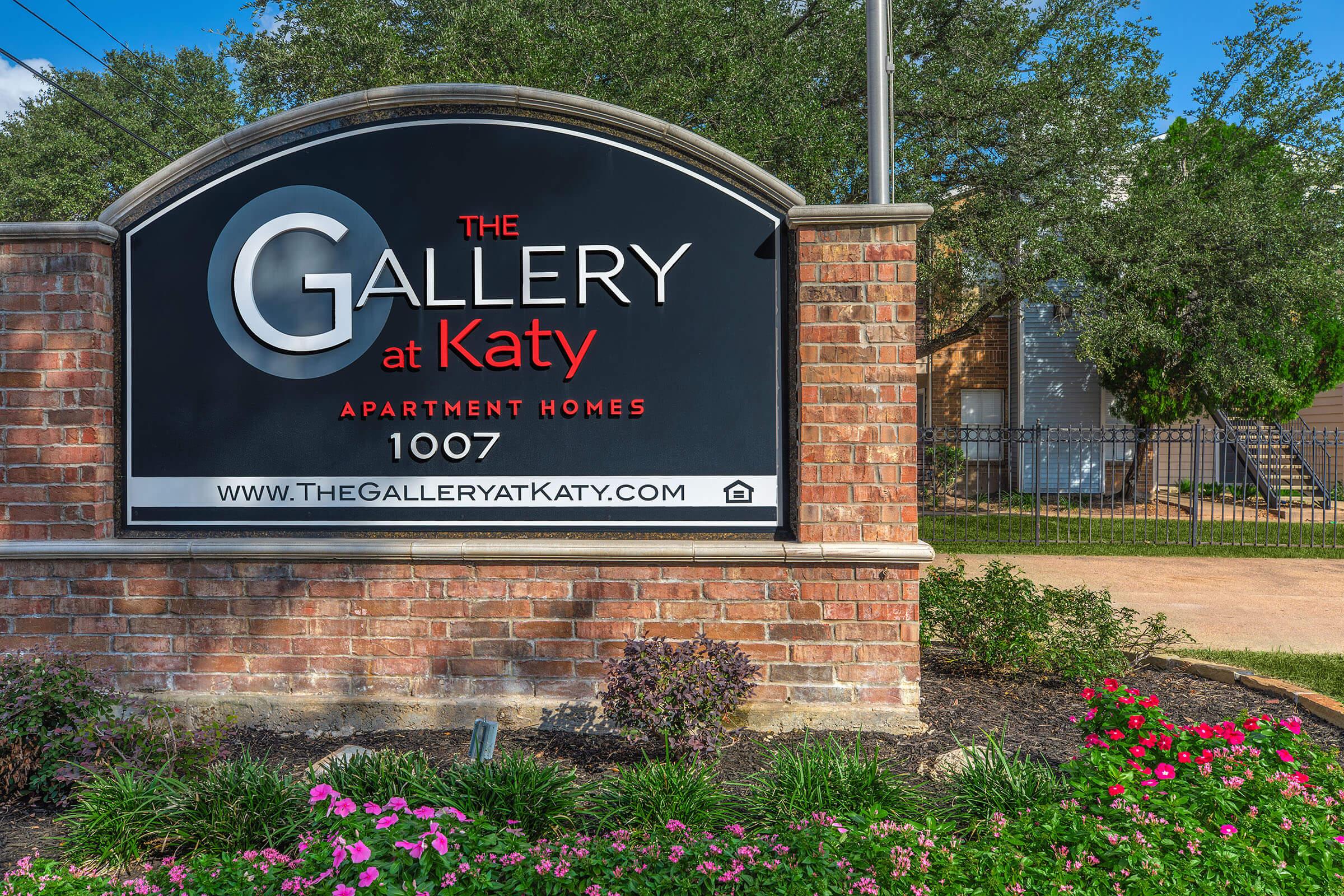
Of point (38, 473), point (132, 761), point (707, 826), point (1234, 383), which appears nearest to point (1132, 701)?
point (707, 826)

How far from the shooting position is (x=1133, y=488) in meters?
15.0

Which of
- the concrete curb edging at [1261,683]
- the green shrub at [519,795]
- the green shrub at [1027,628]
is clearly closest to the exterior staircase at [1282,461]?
the concrete curb edging at [1261,683]

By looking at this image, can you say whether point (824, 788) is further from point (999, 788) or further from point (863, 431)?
point (863, 431)

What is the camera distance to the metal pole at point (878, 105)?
5367 millimetres

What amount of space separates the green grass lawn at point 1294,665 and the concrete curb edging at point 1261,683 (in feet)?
0.60

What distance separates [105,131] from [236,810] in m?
28.1

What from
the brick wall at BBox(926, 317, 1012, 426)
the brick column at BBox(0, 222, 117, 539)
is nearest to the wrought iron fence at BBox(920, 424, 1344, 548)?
the brick wall at BBox(926, 317, 1012, 426)

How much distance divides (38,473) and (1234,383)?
16088 mm

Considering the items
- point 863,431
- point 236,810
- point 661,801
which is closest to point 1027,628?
point 863,431

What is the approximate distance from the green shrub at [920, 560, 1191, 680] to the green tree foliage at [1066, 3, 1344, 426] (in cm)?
893

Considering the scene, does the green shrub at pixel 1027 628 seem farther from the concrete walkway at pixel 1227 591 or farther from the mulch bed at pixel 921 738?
the concrete walkway at pixel 1227 591

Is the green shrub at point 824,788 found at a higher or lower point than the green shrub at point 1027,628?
lower

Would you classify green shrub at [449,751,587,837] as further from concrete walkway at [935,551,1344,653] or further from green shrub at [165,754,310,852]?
concrete walkway at [935,551,1344,653]

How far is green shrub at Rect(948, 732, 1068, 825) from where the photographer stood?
127 inches
